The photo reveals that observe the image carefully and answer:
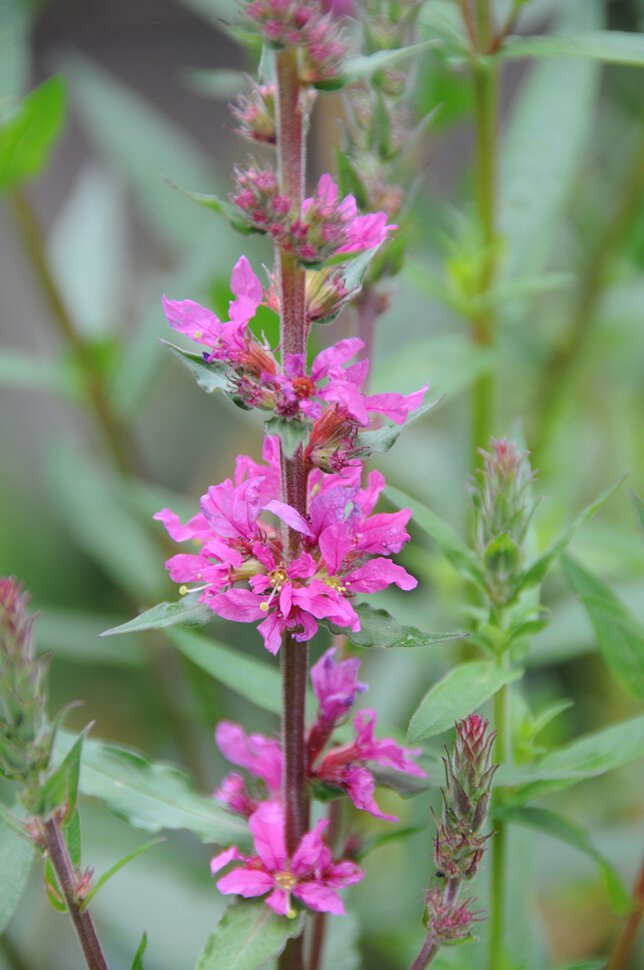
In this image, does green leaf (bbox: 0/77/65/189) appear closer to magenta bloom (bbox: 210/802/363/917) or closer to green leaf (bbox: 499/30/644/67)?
green leaf (bbox: 499/30/644/67)

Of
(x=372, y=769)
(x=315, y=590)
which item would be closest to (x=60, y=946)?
(x=372, y=769)

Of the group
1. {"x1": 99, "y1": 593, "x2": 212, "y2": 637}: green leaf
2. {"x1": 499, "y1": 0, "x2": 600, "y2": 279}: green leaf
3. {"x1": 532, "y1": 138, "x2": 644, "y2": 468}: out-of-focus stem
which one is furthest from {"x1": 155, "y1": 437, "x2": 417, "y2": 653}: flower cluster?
→ {"x1": 532, "y1": 138, "x2": 644, "y2": 468}: out-of-focus stem

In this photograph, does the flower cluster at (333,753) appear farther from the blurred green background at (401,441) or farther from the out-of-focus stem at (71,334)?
the out-of-focus stem at (71,334)

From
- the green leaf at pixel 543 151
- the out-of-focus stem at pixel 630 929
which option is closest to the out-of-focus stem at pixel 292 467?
the out-of-focus stem at pixel 630 929

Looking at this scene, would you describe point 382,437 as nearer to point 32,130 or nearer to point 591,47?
point 591,47

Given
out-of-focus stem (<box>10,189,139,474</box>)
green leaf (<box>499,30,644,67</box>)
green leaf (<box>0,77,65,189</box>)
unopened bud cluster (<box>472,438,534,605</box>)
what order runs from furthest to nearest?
out-of-focus stem (<box>10,189,139,474</box>) → green leaf (<box>0,77,65,189</box>) → green leaf (<box>499,30,644,67</box>) → unopened bud cluster (<box>472,438,534,605</box>)

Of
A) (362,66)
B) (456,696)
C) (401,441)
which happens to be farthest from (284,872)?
(401,441)
